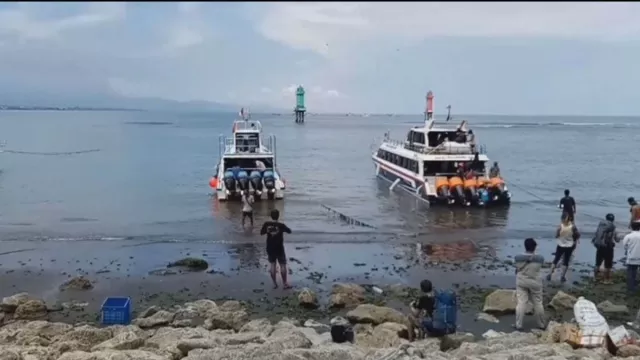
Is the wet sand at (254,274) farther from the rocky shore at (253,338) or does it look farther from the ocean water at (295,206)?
the ocean water at (295,206)

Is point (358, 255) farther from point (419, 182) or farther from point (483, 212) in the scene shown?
point (419, 182)

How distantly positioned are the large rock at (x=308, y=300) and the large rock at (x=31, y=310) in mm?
4612

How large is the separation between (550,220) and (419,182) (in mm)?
6235

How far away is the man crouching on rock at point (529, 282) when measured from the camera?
1012cm

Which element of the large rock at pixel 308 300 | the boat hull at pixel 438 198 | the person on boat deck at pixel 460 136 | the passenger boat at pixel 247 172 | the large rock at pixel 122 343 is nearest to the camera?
the large rock at pixel 122 343

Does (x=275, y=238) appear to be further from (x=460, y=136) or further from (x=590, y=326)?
(x=460, y=136)

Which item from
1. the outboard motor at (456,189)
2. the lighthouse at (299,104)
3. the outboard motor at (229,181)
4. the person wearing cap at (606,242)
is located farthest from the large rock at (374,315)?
the lighthouse at (299,104)

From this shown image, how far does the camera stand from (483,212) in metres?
25.4

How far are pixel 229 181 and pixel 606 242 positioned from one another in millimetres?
17129

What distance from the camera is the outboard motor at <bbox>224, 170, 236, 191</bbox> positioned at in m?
27.4

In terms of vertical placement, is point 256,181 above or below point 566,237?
below

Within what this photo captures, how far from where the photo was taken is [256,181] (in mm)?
27859

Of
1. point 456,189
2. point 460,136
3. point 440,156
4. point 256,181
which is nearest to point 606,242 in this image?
point 456,189

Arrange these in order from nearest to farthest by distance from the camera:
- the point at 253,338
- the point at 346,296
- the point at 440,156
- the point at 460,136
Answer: the point at 253,338, the point at 346,296, the point at 440,156, the point at 460,136
